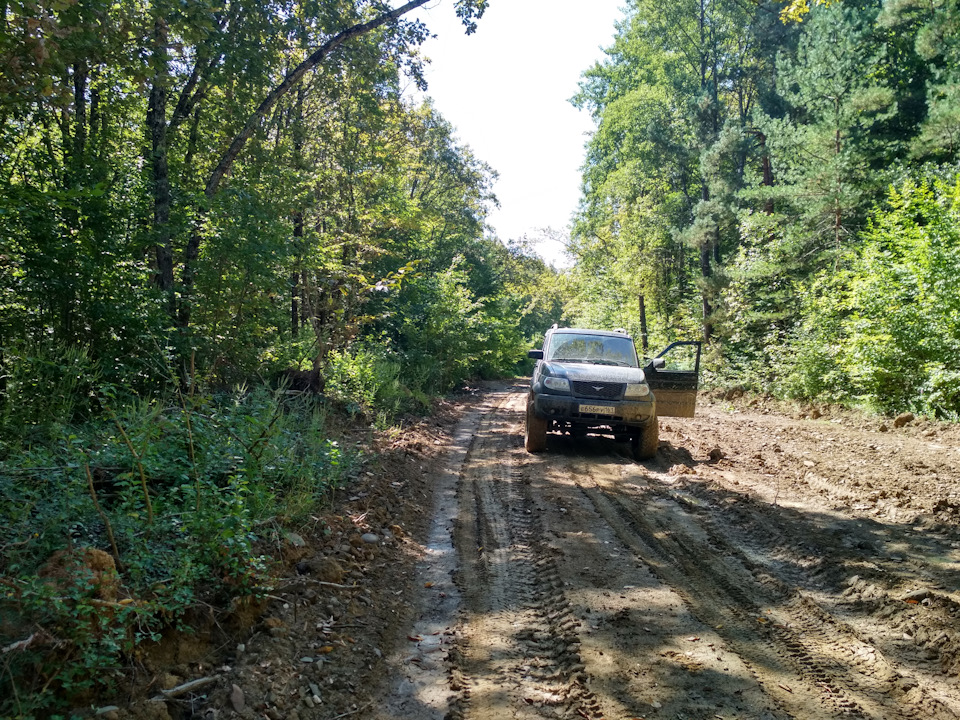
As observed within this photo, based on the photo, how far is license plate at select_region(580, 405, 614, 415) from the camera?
938cm

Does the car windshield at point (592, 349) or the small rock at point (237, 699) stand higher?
the car windshield at point (592, 349)

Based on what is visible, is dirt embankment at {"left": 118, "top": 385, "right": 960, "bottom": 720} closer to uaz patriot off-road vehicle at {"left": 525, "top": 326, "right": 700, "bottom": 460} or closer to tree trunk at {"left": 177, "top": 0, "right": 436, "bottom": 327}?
uaz patriot off-road vehicle at {"left": 525, "top": 326, "right": 700, "bottom": 460}

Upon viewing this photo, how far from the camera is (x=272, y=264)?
34.3 ft

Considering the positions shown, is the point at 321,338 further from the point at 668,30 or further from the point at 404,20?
the point at 668,30

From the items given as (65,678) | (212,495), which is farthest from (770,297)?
(65,678)

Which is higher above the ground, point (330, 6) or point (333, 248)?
point (330, 6)

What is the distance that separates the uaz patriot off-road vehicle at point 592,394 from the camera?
9.44 meters

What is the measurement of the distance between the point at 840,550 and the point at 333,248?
37.2 feet

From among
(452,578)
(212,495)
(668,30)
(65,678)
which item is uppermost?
(668,30)

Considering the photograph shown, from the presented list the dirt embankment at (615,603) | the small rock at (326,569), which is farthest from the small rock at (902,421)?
the small rock at (326,569)

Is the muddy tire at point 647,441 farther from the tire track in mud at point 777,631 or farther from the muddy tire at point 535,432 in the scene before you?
the tire track in mud at point 777,631

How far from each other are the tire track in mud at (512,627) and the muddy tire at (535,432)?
2.63 m

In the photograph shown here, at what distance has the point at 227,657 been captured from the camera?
348 centimetres

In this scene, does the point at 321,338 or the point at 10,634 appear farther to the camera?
the point at 321,338
